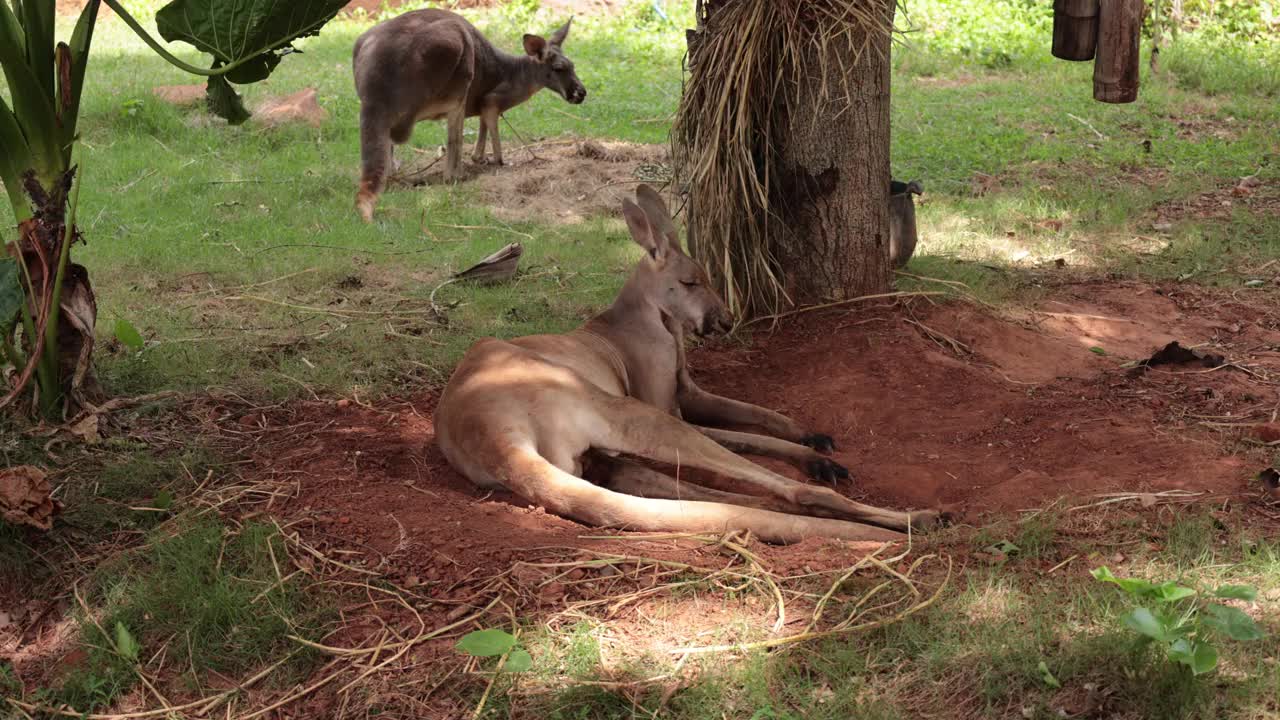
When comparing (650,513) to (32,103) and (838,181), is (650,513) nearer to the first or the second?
(32,103)

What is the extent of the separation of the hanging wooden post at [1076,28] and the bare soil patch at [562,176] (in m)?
3.04

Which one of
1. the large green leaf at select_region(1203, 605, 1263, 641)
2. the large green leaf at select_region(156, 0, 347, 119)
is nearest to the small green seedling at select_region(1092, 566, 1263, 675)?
the large green leaf at select_region(1203, 605, 1263, 641)

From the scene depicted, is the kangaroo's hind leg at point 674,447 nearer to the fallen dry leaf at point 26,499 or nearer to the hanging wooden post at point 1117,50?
the fallen dry leaf at point 26,499

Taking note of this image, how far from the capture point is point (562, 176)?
968 cm

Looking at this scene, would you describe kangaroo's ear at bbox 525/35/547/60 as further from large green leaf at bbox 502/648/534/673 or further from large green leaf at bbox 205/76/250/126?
large green leaf at bbox 502/648/534/673

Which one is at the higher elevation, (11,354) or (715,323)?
(11,354)

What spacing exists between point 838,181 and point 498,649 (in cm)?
357

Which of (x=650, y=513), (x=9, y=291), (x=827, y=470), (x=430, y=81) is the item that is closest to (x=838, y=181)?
(x=827, y=470)

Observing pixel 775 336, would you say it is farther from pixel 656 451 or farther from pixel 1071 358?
pixel 656 451

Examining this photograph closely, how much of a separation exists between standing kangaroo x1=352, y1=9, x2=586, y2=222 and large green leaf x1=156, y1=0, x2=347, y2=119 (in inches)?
161

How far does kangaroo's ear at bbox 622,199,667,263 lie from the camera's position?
5422 mm

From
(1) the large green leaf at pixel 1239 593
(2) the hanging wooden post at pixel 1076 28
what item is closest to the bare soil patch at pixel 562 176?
(2) the hanging wooden post at pixel 1076 28

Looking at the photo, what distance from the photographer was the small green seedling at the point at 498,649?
124 inches

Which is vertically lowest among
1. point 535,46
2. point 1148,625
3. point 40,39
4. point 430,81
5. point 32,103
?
point 1148,625
